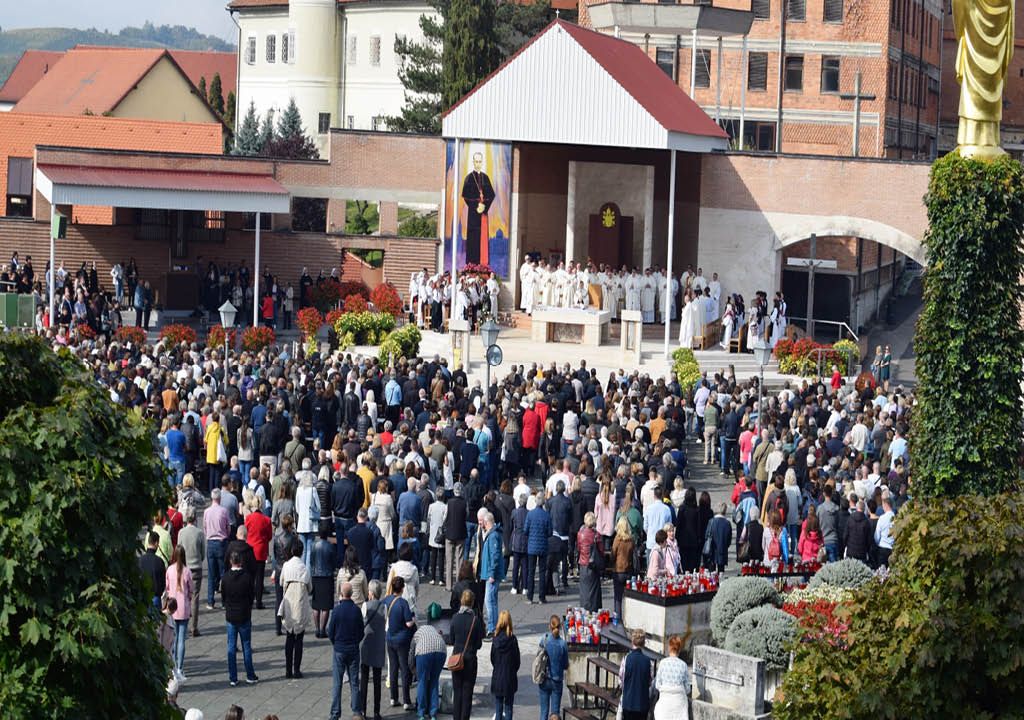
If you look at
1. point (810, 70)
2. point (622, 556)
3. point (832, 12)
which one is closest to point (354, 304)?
point (622, 556)

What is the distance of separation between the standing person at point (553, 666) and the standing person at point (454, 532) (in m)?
4.49

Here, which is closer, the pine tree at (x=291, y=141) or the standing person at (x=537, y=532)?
the standing person at (x=537, y=532)

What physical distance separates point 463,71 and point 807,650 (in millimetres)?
50319

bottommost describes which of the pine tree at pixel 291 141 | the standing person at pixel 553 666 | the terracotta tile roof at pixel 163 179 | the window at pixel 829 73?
the standing person at pixel 553 666

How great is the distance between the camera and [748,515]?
70.6 ft

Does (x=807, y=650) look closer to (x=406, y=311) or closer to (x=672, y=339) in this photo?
(x=672, y=339)

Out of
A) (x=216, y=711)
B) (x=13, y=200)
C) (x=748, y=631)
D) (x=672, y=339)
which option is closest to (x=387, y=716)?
(x=216, y=711)

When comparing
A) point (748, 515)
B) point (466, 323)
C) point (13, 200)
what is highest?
point (13, 200)

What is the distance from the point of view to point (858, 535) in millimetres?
20828

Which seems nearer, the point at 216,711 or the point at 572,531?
the point at 216,711

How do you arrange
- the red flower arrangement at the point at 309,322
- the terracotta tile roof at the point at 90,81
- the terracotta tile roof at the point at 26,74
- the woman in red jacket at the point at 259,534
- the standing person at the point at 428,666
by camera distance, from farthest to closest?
the terracotta tile roof at the point at 26,74
the terracotta tile roof at the point at 90,81
the red flower arrangement at the point at 309,322
the woman in red jacket at the point at 259,534
the standing person at the point at 428,666

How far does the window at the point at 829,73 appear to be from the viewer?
192ft

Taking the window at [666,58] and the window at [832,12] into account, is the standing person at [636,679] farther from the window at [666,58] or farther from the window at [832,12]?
the window at [666,58]

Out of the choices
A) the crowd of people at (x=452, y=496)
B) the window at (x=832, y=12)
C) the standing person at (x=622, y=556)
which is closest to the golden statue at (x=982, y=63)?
the crowd of people at (x=452, y=496)
